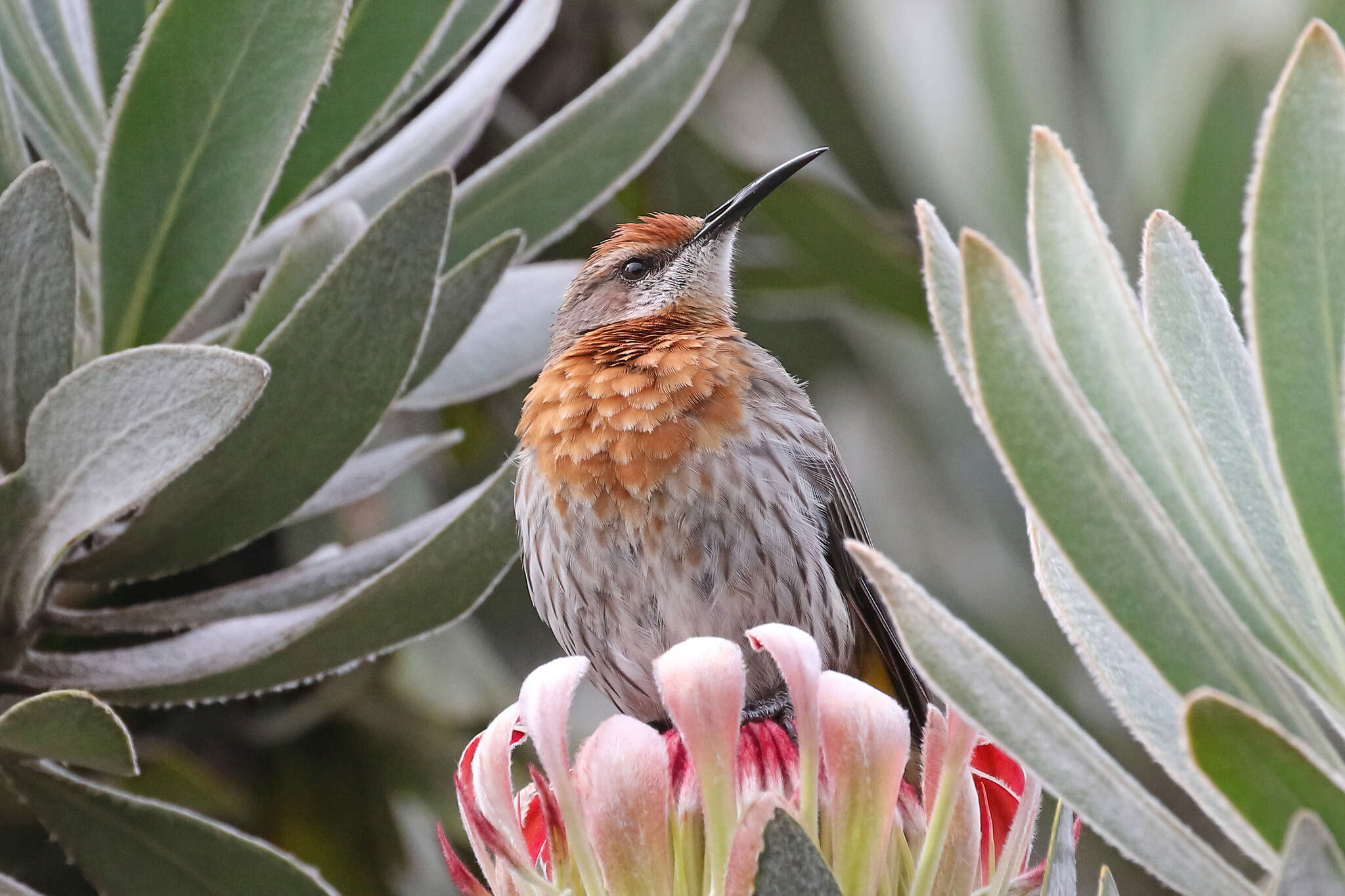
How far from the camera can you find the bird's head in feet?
9.05

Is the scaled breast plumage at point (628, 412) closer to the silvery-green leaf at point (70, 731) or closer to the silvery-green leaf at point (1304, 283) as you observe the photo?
the silvery-green leaf at point (70, 731)

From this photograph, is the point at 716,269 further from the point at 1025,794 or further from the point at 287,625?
the point at 1025,794

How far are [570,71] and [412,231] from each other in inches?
78.9

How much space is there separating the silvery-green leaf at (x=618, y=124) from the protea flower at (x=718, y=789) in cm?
103

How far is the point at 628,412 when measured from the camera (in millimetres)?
2129

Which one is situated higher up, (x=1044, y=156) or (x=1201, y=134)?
(x=1044, y=156)

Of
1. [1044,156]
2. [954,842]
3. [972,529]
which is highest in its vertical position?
[1044,156]

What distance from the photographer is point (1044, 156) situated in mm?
1013

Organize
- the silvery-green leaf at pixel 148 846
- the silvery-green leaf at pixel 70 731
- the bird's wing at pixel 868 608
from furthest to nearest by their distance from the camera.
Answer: the bird's wing at pixel 868 608 → the silvery-green leaf at pixel 148 846 → the silvery-green leaf at pixel 70 731

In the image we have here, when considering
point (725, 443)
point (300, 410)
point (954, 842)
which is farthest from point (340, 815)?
point (954, 842)

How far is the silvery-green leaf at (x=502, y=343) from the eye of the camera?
2.00 m

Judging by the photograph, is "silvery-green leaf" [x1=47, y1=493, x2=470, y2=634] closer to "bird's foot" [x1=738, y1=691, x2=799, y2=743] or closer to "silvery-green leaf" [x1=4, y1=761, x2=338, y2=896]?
"silvery-green leaf" [x1=4, y1=761, x2=338, y2=896]

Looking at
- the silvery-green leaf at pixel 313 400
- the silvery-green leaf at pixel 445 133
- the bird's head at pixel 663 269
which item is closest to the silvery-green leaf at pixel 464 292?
the silvery-green leaf at pixel 313 400

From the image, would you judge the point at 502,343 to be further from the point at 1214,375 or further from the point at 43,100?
the point at 1214,375
